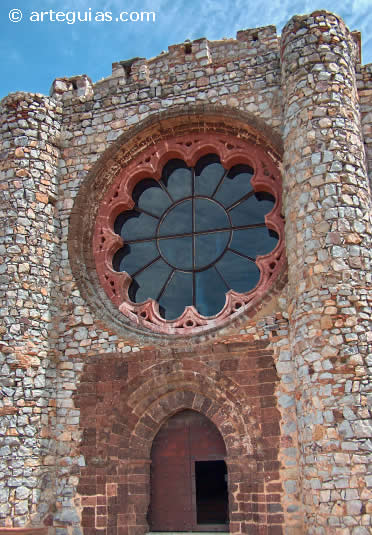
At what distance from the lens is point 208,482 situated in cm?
838

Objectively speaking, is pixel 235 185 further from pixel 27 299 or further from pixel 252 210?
pixel 27 299

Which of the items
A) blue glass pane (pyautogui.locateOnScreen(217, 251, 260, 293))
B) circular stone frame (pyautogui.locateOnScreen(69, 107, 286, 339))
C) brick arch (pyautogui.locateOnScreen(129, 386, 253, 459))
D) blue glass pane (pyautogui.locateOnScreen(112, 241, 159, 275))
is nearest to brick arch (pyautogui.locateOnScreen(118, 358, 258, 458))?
brick arch (pyautogui.locateOnScreen(129, 386, 253, 459))

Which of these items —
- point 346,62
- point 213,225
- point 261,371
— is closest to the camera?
point 261,371

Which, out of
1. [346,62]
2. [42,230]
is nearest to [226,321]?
[42,230]

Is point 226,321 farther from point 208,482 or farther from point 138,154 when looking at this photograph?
point 138,154

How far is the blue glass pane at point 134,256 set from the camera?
9852 mm

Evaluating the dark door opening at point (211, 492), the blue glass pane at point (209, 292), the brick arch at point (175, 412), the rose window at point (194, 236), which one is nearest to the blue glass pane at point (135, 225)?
the rose window at point (194, 236)

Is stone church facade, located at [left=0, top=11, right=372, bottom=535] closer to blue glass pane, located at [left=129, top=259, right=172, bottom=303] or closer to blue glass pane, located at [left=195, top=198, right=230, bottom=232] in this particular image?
blue glass pane, located at [left=129, top=259, right=172, bottom=303]

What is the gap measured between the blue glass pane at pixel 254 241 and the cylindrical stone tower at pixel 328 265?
736mm

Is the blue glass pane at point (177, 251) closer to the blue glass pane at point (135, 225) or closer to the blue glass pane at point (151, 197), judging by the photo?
the blue glass pane at point (135, 225)

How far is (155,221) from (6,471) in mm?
4307

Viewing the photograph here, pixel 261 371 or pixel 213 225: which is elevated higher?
pixel 213 225

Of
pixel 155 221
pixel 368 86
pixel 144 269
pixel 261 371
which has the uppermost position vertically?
pixel 368 86

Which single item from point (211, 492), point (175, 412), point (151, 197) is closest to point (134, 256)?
point (151, 197)
